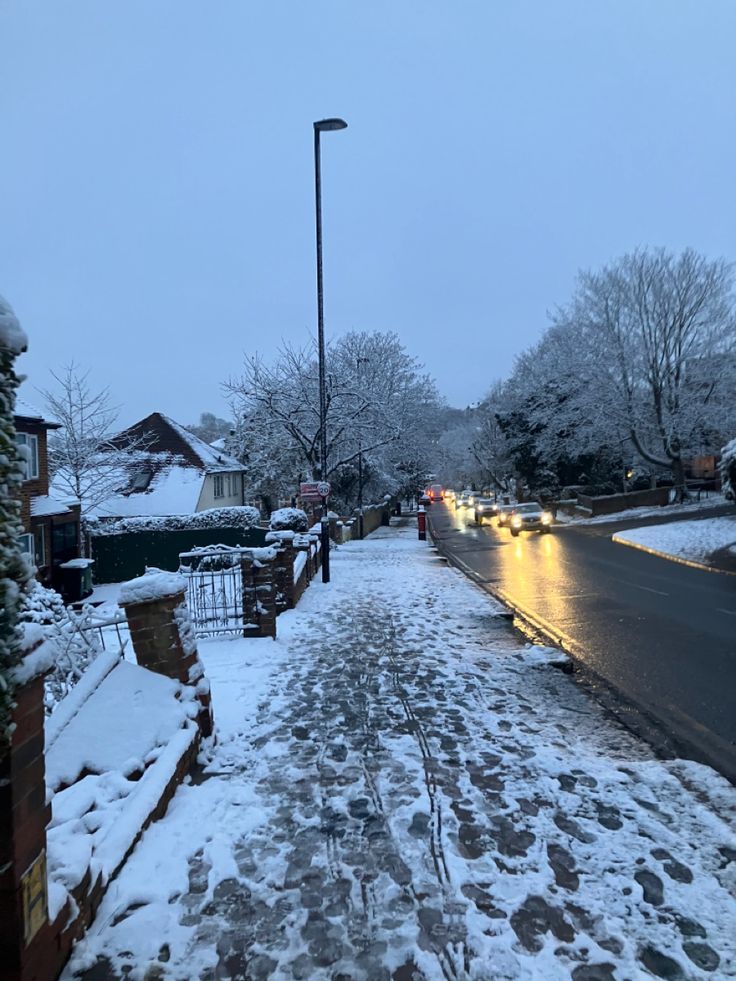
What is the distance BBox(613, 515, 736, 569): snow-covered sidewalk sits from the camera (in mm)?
17609

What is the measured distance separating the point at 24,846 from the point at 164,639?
2518 mm

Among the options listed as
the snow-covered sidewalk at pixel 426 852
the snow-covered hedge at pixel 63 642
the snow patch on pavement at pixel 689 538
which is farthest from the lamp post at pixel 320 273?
the snow patch on pavement at pixel 689 538

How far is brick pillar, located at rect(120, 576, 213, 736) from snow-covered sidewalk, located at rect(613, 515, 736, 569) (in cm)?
1533

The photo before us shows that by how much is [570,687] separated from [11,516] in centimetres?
600

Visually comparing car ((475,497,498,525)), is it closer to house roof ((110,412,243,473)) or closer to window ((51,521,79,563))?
house roof ((110,412,243,473))

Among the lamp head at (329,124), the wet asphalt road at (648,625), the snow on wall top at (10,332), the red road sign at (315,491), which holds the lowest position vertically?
the wet asphalt road at (648,625)

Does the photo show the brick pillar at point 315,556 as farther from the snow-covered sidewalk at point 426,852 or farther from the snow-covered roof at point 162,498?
the snow-covered roof at point 162,498

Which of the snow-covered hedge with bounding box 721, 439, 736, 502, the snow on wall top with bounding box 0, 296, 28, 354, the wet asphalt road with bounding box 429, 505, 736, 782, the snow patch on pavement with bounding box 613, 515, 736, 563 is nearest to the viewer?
the snow on wall top with bounding box 0, 296, 28, 354

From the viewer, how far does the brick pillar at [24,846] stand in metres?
2.18

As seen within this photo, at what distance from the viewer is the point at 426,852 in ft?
11.5

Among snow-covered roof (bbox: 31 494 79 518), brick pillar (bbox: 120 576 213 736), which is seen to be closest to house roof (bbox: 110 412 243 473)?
snow-covered roof (bbox: 31 494 79 518)

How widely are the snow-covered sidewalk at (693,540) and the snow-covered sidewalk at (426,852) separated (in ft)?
44.1

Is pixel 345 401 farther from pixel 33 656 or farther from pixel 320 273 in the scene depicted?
pixel 33 656

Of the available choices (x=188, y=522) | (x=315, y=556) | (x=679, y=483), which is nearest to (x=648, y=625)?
(x=315, y=556)
